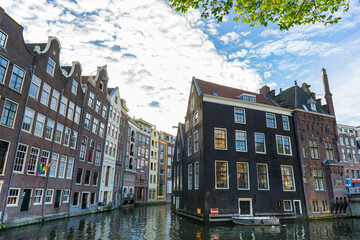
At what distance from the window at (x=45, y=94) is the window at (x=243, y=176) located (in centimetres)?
2302

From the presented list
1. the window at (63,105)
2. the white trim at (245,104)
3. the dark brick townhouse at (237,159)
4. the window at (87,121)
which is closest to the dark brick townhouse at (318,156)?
the dark brick townhouse at (237,159)

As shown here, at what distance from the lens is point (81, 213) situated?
3023 cm

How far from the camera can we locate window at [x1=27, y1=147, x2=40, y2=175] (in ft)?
71.8

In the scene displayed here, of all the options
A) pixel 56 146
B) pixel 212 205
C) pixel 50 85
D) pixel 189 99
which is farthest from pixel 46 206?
pixel 189 99

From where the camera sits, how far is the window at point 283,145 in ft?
99.7

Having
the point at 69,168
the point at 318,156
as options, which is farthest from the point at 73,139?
the point at 318,156

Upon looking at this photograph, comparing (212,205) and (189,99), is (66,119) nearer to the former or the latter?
(189,99)

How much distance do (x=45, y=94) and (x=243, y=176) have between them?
2421 centimetres

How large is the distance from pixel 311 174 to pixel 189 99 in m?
20.1

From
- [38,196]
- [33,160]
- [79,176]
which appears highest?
[33,160]

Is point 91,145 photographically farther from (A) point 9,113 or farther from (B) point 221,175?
(B) point 221,175

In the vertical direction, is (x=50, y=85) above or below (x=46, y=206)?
above

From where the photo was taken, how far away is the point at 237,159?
89.7 ft

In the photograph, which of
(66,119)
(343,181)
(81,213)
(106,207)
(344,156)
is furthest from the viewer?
(344,156)
